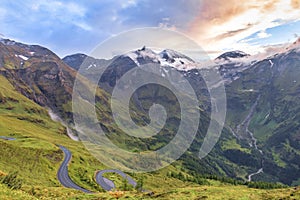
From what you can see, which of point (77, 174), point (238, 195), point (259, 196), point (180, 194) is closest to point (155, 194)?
point (180, 194)

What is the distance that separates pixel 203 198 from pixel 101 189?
373 ft

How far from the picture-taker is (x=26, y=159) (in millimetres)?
158750

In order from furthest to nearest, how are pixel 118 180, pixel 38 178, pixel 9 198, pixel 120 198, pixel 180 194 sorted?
pixel 118 180 < pixel 38 178 < pixel 180 194 < pixel 120 198 < pixel 9 198

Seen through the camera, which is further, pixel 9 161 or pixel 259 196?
pixel 9 161

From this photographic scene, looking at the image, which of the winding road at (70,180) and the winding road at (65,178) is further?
the winding road at (70,180)

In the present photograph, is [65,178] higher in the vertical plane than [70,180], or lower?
higher

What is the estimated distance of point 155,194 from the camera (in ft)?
189

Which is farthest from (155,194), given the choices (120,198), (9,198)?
(9,198)

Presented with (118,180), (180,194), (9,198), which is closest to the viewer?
(9,198)

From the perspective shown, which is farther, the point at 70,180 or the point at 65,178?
the point at 65,178

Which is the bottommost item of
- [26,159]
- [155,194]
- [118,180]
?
[118,180]

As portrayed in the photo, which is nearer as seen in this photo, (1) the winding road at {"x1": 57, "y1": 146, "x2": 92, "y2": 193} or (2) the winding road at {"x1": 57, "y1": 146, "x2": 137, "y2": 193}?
(1) the winding road at {"x1": 57, "y1": 146, "x2": 92, "y2": 193}

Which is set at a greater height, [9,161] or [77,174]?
[9,161]

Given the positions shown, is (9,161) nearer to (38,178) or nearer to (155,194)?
(38,178)
